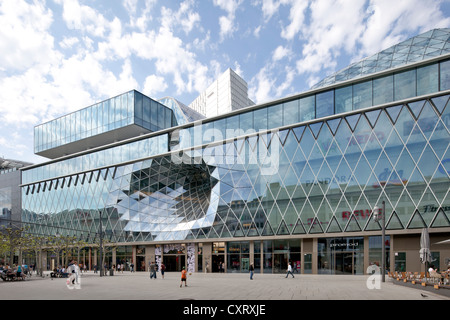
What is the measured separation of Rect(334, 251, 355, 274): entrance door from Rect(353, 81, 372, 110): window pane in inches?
566

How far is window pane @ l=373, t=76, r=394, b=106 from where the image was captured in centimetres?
3334

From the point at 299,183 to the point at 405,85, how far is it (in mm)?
13496

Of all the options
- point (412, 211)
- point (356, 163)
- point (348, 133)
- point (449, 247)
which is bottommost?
point (449, 247)

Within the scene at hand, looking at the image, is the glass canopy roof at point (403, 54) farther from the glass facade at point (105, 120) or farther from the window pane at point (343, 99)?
the glass facade at point (105, 120)

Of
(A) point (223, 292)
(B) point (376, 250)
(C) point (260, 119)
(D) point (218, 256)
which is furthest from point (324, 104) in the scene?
(A) point (223, 292)

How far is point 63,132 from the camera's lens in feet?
206

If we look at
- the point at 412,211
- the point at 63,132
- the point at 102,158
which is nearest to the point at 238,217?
the point at 412,211

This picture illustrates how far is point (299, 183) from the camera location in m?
36.4

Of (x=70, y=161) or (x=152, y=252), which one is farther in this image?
(x=70, y=161)

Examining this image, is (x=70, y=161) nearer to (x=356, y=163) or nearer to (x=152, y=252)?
(x=152, y=252)

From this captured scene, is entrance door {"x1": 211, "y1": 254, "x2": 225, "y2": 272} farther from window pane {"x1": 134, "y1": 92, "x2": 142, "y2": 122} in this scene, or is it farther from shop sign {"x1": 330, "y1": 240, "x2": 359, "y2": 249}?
window pane {"x1": 134, "y1": 92, "x2": 142, "y2": 122}

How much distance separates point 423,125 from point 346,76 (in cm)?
1667

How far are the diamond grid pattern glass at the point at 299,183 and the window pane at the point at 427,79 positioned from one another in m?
1.15
